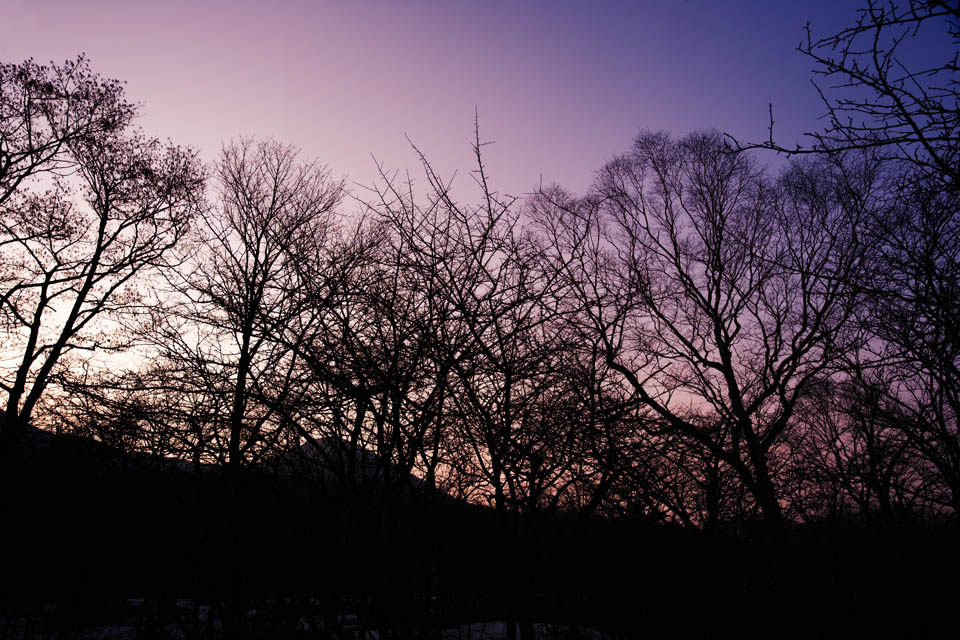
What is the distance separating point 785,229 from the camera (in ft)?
36.7

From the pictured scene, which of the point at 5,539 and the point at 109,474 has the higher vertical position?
the point at 109,474

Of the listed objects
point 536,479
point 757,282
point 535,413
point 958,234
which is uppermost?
point 757,282

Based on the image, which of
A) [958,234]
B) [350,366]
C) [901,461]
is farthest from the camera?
[901,461]

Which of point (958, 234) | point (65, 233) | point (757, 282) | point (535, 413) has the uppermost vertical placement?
point (65, 233)

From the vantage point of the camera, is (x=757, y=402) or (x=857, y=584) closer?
(x=857, y=584)

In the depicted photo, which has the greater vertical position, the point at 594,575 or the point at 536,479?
the point at 536,479

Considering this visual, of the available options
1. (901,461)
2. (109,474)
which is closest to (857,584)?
(901,461)

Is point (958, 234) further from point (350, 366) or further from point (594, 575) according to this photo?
point (594, 575)

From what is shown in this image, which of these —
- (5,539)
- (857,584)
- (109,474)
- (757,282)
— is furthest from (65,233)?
(857,584)

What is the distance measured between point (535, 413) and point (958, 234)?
2388 millimetres

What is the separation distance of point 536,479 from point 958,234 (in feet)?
8.42

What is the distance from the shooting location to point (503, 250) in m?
2.89

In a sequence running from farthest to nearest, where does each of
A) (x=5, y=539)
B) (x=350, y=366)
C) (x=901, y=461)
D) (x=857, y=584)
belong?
1. (x=901, y=461)
2. (x=857, y=584)
3. (x=5, y=539)
4. (x=350, y=366)

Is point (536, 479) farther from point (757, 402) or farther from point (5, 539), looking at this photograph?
point (5, 539)
